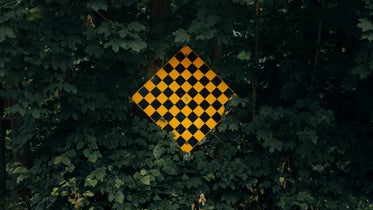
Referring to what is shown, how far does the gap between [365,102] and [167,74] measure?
2708 mm

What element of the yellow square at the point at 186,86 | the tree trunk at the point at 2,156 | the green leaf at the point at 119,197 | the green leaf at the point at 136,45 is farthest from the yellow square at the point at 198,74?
the tree trunk at the point at 2,156

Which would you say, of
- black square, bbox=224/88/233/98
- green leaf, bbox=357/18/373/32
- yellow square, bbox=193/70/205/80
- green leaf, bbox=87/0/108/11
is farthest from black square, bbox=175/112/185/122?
green leaf, bbox=357/18/373/32

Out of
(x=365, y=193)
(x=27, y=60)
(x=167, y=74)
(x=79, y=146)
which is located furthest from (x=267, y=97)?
(x=27, y=60)

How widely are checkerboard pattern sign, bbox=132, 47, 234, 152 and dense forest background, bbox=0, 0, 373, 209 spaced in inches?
7.7

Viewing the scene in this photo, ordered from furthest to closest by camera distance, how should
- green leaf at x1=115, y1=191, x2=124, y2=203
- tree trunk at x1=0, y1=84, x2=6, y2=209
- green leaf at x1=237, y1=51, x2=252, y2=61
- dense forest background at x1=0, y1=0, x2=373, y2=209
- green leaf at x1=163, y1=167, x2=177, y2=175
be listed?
tree trunk at x1=0, y1=84, x2=6, y2=209, green leaf at x1=237, y1=51, x2=252, y2=61, green leaf at x1=163, y1=167, x2=177, y2=175, green leaf at x1=115, y1=191, x2=124, y2=203, dense forest background at x1=0, y1=0, x2=373, y2=209

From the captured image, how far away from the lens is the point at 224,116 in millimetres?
6016

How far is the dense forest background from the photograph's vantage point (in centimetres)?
527

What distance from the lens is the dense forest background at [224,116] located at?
527cm

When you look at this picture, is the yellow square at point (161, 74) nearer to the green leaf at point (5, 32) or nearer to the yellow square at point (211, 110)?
the yellow square at point (211, 110)

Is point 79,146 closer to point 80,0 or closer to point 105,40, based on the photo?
point 105,40

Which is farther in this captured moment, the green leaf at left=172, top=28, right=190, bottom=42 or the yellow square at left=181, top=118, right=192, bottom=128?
the yellow square at left=181, top=118, right=192, bottom=128

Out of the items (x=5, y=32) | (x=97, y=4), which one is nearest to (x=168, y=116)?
(x=97, y=4)

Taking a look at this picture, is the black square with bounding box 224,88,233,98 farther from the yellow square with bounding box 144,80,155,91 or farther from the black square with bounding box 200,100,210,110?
the yellow square with bounding box 144,80,155,91

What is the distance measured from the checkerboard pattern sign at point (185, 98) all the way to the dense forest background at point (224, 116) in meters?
0.20
